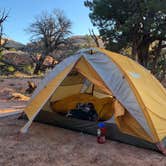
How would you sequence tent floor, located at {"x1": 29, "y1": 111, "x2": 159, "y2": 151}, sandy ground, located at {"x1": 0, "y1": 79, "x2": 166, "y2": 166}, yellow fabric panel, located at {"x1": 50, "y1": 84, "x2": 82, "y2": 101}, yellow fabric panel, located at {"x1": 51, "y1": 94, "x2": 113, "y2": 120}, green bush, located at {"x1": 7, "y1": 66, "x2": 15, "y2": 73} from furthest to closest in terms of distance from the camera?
green bush, located at {"x1": 7, "y1": 66, "x2": 15, "y2": 73}, yellow fabric panel, located at {"x1": 50, "y1": 84, "x2": 82, "y2": 101}, yellow fabric panel, located at {"x1": 51, "y1": 94, "x2": 113, "y2": 120}, tent floor, located at {"x1": 29, "y1": 111, "x2": 159, "y2": 151}, sandy ground, located at {"x1": 0, "y1": 79, "x2": 166, "y2": 166}

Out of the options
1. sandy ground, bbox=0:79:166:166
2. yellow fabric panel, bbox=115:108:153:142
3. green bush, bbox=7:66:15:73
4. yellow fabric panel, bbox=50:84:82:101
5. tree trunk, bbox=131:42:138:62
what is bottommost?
green bush, bbox=7:66:15:73

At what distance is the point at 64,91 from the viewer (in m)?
6.45

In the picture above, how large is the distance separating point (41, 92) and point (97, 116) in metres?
1.15

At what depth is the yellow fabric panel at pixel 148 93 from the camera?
4.36 meters

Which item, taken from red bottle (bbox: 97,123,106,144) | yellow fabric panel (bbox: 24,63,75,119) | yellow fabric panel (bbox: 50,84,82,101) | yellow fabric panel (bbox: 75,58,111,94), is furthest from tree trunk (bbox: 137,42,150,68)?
red bottle (bbox: 97,123,106,144)

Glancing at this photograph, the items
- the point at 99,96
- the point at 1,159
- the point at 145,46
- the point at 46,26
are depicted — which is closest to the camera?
the point at 1,159

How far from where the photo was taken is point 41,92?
16.7 feet

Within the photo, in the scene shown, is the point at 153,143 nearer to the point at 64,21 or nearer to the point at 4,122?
the point at 4,122

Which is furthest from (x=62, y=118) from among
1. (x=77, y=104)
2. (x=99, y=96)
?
(x=99, y=96)

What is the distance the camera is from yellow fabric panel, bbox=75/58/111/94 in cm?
502

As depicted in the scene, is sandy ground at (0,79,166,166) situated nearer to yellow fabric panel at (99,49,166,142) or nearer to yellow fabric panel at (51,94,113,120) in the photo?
yellow fabric panel at (99,49,166,142)

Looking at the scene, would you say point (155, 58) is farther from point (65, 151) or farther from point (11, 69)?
point (65, 151)

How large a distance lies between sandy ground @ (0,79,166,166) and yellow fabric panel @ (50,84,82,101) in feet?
3.53

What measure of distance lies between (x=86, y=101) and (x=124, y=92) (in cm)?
140
